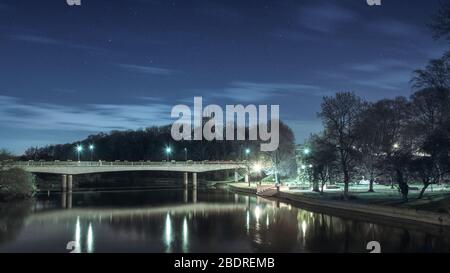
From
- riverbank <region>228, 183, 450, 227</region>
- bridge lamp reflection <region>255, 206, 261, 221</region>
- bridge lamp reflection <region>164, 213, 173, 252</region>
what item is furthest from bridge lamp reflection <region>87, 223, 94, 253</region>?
riverbank <region>228, 183, 450, 227</region>

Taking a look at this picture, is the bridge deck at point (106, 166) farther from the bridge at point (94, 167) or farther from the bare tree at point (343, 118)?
the bare tree at point (343, 118)

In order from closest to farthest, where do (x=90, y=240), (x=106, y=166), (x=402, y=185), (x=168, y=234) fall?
(x=90, y=240) < (x=168, y=234) < (x=402, y=185) < (x=106, y=166)

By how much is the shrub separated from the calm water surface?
545 inches

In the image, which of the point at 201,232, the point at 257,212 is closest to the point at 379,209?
the point at 257,212

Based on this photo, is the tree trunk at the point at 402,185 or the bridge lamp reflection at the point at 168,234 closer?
the bridge lamp reflection at the point at 168,234

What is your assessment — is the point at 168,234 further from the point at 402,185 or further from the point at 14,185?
the point at 14,185

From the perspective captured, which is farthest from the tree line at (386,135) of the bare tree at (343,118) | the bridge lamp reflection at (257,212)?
the bridge lamp reflection at (257,212)

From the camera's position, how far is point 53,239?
4538cm

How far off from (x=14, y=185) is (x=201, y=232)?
4840 cm

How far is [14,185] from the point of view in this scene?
85.5 m

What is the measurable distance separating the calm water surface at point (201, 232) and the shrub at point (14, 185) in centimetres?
1384

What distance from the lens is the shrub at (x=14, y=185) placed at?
83625 mm
